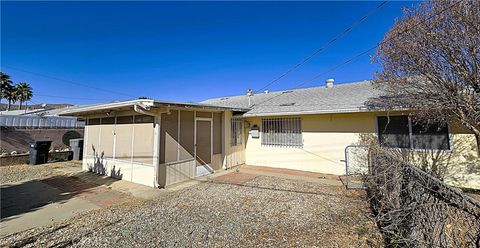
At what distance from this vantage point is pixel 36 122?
14.9m

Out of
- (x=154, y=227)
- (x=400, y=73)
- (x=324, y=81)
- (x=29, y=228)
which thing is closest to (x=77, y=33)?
(x=29, y=228)

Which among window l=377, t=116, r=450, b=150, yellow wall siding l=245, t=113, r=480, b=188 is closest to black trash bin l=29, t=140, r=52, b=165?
yellow wall siding l=245, t=113, r=480, b=188

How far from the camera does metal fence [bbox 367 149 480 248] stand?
203 centimetres

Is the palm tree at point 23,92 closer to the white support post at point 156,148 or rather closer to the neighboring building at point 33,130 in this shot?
the neighboring building at point 33,130

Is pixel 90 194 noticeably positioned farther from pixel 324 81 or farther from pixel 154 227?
pixel 324 81

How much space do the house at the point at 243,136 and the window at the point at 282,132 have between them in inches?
1.8

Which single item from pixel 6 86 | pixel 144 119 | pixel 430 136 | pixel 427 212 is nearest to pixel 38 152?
pixel 144 119

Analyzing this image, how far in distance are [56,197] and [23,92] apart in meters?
41.2

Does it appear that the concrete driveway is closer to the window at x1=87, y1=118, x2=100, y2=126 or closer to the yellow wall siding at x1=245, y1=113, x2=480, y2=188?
the window at x1=87, y1=118, x2=100, y2=126

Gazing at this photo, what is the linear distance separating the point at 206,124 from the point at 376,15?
746 centimetres

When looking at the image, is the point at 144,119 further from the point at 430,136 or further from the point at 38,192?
the point at 430,136

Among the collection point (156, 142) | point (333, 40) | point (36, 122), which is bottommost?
point (156, 142)

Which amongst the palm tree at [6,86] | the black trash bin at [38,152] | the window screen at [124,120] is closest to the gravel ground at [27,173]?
the black trash bin at [38,152]

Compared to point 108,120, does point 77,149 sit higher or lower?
lower
